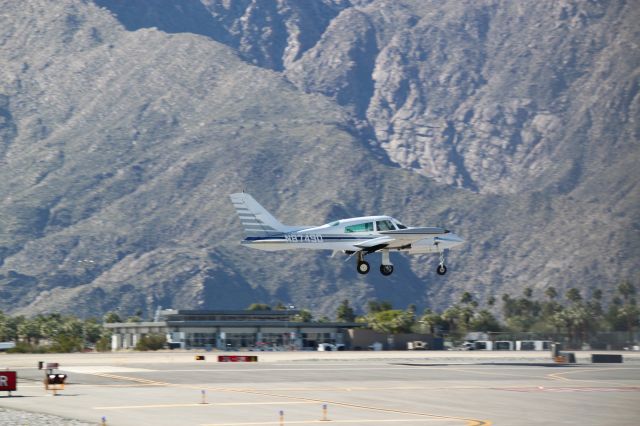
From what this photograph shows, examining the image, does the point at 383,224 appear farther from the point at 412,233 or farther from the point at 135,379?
the point at 135,379

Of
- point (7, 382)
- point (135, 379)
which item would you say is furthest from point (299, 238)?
point (7, 382)

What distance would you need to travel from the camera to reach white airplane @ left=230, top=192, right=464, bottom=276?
9262 cm

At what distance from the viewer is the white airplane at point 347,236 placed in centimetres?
9262

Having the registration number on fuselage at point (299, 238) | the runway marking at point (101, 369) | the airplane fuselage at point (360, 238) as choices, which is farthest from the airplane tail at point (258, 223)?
the runway marking at point (101, 369)

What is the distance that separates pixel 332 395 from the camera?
219 feet

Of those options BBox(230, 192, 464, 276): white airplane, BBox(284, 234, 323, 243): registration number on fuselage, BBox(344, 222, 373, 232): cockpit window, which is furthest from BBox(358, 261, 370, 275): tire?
BBox(284, 234, 323, 243): registration number on fuselage

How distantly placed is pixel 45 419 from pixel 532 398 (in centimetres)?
2589

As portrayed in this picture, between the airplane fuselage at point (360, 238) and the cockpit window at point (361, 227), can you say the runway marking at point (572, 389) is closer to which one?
the airplane fuselage at point (360, 238)

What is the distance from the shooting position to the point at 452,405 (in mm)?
61969

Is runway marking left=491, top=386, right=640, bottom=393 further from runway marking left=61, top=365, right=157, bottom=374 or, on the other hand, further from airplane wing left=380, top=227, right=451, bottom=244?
runway marking left=61, top=365, right=157, bottom=374

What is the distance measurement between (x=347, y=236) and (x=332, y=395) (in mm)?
28781

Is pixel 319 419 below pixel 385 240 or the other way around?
below

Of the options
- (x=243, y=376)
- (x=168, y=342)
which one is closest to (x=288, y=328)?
(x=168, y=342)

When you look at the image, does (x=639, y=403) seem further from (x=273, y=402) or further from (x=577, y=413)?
(x=273, y=402)
